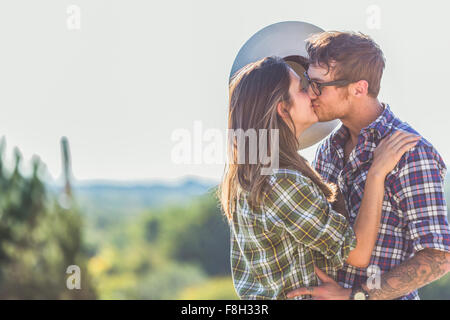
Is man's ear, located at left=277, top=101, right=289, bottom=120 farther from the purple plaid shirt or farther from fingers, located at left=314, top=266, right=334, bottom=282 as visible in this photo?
fingers, located at left=314, top=266, right=334, bottom=282

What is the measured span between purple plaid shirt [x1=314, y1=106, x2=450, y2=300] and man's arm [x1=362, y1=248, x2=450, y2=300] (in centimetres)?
5

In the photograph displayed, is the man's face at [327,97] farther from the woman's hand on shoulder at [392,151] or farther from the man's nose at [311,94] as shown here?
the woman's hand on shoulder at [392,151]

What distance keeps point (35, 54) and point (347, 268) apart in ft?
35.6

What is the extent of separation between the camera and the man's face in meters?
2.59

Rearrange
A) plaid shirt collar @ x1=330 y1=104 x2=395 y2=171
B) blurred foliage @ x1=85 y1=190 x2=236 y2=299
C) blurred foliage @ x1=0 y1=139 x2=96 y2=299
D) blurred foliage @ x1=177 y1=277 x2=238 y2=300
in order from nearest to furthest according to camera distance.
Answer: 1. plaid shirt collar @ x1=330 y1=104 x2=395 y2=171
2. blurred foliage @ x1=0 y1=139 x2=96 y2=299
3. blurred foliage @ x1=177 y1=277 x2=238 y2=300
4. blurred foliage @ x1=85 y1=190 x2=236 y2=299

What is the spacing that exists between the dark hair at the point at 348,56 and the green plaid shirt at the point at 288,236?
676 millimetres

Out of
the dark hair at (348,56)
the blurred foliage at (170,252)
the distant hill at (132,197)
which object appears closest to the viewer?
the dark hair at (348,56)

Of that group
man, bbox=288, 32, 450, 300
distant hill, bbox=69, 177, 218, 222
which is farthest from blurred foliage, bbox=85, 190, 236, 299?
man, bbox=288, 32, 450, 300

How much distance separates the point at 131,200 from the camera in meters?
17.8

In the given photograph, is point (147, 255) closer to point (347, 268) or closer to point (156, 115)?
point (156, 115)

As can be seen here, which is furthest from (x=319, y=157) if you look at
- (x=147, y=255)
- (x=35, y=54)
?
(x=147, y=255)

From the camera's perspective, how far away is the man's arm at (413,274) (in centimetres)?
229

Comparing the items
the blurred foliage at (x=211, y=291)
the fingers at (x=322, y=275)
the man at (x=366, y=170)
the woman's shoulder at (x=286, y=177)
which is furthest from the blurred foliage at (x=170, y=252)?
the woman's shoulder at (x=286, y=177)

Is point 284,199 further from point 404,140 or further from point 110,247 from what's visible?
point 110,247
